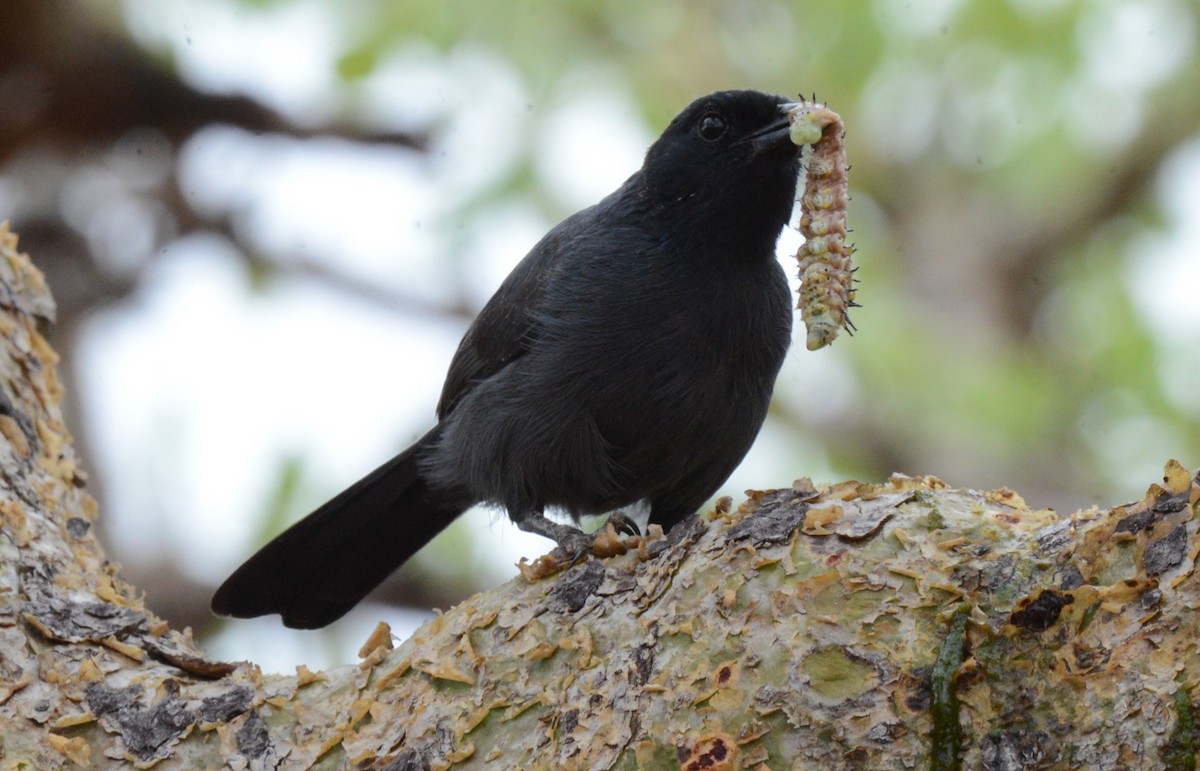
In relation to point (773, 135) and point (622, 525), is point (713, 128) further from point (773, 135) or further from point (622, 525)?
point (622, 525)

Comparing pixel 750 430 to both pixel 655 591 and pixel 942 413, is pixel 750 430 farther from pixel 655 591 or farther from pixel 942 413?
pixel 942 413

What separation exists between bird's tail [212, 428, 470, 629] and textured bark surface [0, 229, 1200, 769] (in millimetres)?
1105

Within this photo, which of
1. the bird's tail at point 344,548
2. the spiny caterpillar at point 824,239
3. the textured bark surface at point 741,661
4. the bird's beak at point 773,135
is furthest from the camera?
the bird's tail at point 344,548

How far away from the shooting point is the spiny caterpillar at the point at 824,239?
350 centimetres

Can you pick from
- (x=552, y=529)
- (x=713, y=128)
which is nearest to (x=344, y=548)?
(x=552, y=529)

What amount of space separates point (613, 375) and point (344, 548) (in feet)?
4.36

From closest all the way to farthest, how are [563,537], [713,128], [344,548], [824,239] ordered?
[824,239] < [563,537] < [713,128] < [344,548]

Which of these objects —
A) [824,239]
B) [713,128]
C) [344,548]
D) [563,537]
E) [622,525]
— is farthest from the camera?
[344,548]

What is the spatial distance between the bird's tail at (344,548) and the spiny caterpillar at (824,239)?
6.16 ft

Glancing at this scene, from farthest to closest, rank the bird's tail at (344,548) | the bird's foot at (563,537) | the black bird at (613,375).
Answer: the bird's tail at (344,548)
the black bird at (613,375)
the bird's foot at (563,537)

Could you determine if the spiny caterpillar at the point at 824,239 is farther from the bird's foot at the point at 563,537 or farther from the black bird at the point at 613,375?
the bird's foot at the point at 563,537

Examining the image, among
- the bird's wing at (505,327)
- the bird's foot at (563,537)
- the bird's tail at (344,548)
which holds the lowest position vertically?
the bird's foot at (563,537)

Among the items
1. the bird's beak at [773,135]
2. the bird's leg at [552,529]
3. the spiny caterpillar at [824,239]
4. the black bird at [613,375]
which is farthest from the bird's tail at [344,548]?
the spiny caterpillar at [824,239]

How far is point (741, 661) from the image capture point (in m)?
2.64
